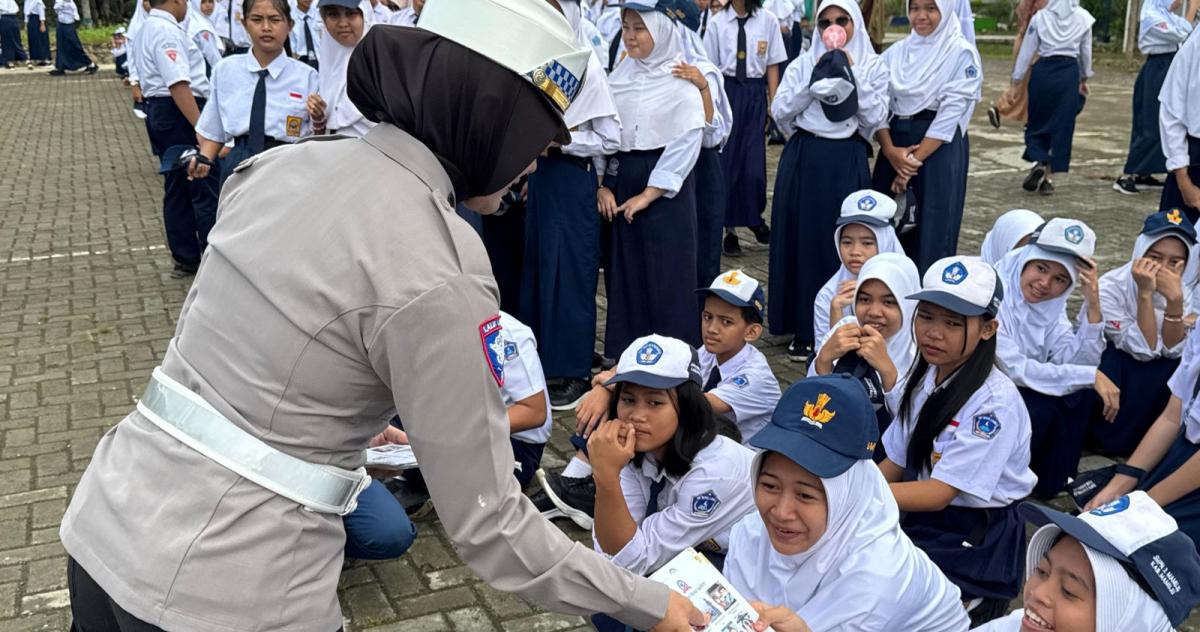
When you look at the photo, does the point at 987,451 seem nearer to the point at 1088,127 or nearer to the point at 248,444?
the point at 248,444

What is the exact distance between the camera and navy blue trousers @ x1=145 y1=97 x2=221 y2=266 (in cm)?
683

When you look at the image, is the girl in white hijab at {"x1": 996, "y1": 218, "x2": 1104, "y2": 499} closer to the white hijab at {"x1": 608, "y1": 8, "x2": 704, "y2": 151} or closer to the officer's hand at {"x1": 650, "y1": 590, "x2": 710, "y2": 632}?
the white hijab at {"x1": 608, "y1": 8, "x2": 704, "y2": 151}

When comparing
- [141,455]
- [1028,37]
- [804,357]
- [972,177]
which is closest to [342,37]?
[804,357]

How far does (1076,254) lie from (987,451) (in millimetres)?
1454

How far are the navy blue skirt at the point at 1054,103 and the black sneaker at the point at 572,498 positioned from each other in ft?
22.9

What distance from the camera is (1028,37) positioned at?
9086 mm

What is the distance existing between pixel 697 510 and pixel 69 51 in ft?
73.4

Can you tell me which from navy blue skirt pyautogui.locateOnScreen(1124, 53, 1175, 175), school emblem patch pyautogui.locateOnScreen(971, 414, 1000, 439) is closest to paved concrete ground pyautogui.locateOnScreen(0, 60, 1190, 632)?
navy blue skirt pyautogui.locateOnScreen(1124, 53, 1175, 175)

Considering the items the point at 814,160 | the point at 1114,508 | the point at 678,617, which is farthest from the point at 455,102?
the point at 814,160

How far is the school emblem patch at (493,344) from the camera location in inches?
61.9

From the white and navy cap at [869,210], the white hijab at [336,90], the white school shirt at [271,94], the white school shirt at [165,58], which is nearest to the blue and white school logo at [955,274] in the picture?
the white and navy cap at [869,210]

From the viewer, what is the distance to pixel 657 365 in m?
3.14

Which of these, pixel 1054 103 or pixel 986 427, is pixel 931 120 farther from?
pixel 1054 103

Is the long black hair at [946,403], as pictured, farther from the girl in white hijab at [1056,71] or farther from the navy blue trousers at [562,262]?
the girl in white hijab at [1056,71]
